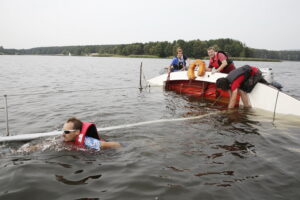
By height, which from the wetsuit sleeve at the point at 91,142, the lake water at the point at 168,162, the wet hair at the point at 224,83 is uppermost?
the wet hair at the point at 224,83

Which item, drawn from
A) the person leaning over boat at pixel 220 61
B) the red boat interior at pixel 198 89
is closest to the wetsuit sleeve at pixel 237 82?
the red boat interior at pixel 198 89

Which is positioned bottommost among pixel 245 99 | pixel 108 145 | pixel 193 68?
pixel 108 145

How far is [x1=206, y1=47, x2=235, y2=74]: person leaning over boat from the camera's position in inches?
387

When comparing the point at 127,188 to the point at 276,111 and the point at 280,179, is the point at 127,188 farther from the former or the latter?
the point at 276,111

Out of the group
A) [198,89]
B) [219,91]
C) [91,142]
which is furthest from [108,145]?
[198,89]

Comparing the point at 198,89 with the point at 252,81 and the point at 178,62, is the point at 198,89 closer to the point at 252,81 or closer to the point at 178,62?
the point at 178,62

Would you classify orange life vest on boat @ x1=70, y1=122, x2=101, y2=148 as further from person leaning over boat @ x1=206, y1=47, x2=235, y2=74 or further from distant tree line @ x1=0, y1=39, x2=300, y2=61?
distant tree line @ x1=0, y1=39, x2=300, y2=61

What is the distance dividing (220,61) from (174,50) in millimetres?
A: 82844

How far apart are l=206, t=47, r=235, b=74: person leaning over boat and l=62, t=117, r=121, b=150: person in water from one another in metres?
6.33

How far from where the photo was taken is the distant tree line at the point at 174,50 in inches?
3492

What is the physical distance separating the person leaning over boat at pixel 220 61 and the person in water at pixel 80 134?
633cm

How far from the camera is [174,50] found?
91250 mm

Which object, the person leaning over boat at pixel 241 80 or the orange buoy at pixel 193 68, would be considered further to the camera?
the orange buoy at pixel 193 68

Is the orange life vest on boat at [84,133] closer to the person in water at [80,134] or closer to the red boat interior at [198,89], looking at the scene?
the person in water at [80,134]
